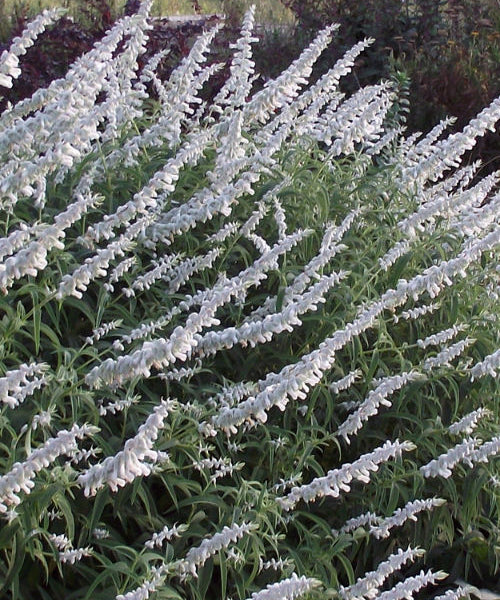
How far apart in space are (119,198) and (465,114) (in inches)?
216

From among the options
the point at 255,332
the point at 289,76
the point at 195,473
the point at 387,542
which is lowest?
the point at 387,542

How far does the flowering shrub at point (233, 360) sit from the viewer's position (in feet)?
8.37

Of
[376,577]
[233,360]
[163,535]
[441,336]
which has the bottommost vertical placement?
[376,577]

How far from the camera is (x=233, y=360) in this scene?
11.0 feet

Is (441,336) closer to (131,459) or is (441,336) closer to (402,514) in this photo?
(402,514)

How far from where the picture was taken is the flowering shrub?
2.55 metres

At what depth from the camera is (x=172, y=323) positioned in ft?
10.7

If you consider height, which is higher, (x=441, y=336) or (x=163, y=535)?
(x=441, y=336)

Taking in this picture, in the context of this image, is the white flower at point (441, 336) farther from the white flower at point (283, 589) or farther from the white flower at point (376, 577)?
the white flower at point (283, 589)

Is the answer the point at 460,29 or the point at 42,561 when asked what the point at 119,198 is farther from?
the point at 460,29

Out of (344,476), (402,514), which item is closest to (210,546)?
(344,476)

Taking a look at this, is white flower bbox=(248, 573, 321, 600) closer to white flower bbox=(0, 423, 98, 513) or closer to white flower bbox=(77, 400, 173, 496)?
white flower bbox=(77, 400, 173, 496)

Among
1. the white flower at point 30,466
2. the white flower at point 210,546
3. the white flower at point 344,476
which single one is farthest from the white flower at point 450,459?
the white flower at point 30,466

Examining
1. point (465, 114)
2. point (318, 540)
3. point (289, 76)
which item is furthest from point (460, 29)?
point (318, 540)
